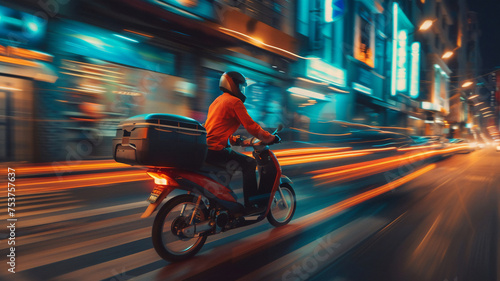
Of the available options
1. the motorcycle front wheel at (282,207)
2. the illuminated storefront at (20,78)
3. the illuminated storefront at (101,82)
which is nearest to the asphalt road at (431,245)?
the motorcycle front wheel at (282,207)

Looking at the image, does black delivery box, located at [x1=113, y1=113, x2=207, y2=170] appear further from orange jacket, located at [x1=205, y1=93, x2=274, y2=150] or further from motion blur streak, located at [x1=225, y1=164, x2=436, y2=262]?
motion blur streak, located at [x1=225, y1=164, x2=436, y2=262]

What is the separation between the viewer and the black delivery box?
2637 millimetres

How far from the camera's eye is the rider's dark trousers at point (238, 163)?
3.29 metres

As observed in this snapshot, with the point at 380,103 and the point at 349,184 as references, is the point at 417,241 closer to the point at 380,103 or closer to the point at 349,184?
the point at 349,184

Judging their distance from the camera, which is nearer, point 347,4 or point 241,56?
point 241,56

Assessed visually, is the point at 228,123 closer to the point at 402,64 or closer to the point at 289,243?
the point at 289,243

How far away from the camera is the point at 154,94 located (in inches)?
400

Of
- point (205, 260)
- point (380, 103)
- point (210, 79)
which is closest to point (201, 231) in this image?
point (205, 260)

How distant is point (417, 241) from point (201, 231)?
91.2 inches

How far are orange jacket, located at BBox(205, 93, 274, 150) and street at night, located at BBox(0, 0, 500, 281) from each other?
0.05ft

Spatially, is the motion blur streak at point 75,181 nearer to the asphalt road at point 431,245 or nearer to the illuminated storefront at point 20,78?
the illuminated storefront at point 20,78

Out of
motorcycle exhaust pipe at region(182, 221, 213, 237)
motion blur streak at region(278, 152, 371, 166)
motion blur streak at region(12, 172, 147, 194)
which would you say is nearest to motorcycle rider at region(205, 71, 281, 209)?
motorcycle exhaust pipe at region(182, 221, 213, 237)

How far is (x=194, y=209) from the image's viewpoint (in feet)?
10.3

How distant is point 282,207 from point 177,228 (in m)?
1.62
